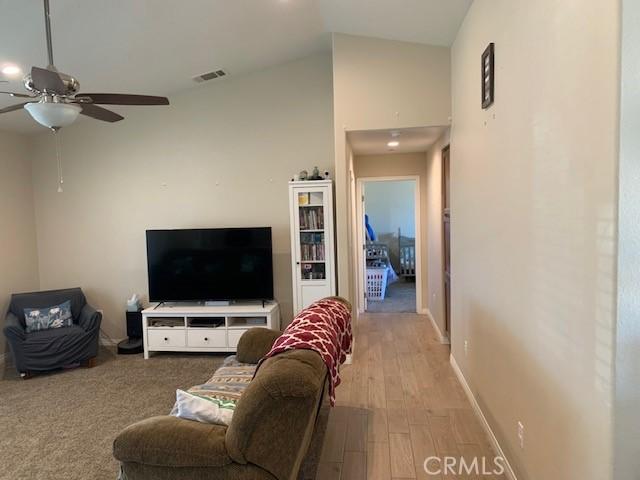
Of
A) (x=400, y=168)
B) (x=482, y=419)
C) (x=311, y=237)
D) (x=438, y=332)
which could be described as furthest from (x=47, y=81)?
(x=400, y=168)

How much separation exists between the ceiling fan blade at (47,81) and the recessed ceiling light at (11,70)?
1.75 m

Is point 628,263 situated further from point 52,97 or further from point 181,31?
point 181,31

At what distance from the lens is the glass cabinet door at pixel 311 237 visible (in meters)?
4.39

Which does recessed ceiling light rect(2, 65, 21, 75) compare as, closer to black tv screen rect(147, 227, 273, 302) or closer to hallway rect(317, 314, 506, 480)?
black tv screen rect(147, 227, 273, 302)

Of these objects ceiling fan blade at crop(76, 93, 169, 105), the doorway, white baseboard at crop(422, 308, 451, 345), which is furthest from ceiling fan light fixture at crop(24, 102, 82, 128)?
white baseboard at crop(422, 308, 451, 345)

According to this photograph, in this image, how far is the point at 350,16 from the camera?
359cm

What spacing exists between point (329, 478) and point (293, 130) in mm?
3583

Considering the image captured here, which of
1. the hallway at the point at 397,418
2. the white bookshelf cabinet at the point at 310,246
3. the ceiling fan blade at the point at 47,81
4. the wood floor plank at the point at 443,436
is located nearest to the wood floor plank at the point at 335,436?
the hallway at the point at 397,418

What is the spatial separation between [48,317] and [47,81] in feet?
10.7

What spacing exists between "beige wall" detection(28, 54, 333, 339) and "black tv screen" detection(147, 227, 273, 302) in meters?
0.28

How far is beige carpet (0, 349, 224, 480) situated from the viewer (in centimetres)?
261

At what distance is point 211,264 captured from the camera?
4625 millimetres

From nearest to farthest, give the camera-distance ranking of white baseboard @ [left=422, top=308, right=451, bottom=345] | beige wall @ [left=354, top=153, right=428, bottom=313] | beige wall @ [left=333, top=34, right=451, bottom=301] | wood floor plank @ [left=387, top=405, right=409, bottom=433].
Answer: wood floor plank @ [left=387, top=405, right=409, bottom=433] < beige wall @ [left=333, top=34, right=451, bottom=301] < white baseboard @ [left=422, top=308, right=451, bottom=345] < beige wall @ [left=354, top=153, right=428, bottom=313]

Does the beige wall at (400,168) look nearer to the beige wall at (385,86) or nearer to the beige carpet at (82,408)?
the beige wall at (385,86)
